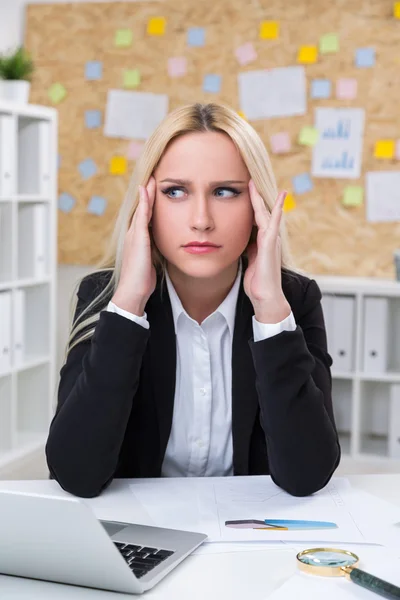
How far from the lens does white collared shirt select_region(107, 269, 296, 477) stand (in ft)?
5.32

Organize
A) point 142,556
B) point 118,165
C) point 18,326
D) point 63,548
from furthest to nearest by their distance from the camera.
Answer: point 118,165, point 18,326, point 142,556, point 63,548

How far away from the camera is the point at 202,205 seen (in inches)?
59.1

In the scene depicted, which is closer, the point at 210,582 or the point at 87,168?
the point at 210,582

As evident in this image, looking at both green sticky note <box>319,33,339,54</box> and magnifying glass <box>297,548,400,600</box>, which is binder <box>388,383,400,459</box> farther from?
magnifying glass <box>297,548,400,600</box>

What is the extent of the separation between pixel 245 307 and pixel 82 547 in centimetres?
80

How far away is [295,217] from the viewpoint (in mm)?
3824

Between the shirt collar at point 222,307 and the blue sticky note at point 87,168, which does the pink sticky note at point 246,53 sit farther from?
the shirt collar at point 222,307

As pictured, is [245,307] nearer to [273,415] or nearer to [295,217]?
[273,415]

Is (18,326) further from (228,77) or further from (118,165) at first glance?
(228,77)

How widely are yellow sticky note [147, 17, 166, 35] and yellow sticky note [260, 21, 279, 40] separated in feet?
1.53

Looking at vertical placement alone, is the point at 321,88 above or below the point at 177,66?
below

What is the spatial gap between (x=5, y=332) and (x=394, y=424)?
1.68 m

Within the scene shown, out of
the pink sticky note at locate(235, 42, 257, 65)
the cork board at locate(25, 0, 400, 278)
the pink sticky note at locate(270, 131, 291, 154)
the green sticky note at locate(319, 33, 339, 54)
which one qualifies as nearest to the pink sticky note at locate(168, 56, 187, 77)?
the cork board at locate(25, 0, 400, 278)

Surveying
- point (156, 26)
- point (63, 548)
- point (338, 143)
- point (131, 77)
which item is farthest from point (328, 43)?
point (63, 548)
